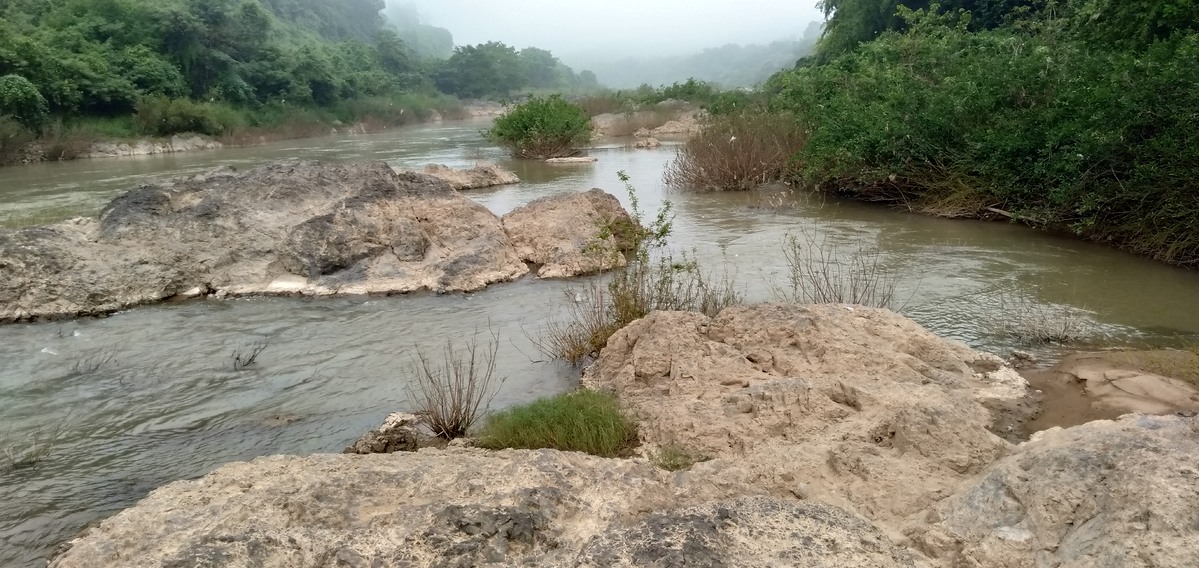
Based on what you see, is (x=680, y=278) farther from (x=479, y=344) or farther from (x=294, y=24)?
(x=294, y=24)

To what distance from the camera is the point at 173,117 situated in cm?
3114

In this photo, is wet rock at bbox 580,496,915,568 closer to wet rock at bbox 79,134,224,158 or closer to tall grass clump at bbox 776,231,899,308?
tall grass clump at bbox 776,231,899,308

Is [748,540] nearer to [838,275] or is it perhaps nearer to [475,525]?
[475,525]

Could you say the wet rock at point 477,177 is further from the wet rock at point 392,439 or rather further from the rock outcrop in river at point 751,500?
the rock outcrop in river at point 751,500

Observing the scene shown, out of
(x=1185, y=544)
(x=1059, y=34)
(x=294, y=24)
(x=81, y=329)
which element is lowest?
(x=81, y=329)

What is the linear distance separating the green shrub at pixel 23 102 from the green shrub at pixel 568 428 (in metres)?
27.0

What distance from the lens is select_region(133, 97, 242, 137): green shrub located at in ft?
101

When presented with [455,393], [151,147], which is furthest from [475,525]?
[151,147]

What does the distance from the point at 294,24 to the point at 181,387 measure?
294 feet

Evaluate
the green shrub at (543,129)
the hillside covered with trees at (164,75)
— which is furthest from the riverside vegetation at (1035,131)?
the hillside covered with trees at (164,75)

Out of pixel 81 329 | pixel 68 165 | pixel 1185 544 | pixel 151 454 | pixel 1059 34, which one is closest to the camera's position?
pixel 1185 544

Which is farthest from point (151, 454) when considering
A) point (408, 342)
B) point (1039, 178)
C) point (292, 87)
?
point (292, 87)

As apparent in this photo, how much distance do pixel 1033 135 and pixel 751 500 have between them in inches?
347

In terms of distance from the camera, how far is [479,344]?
6.48 metres
